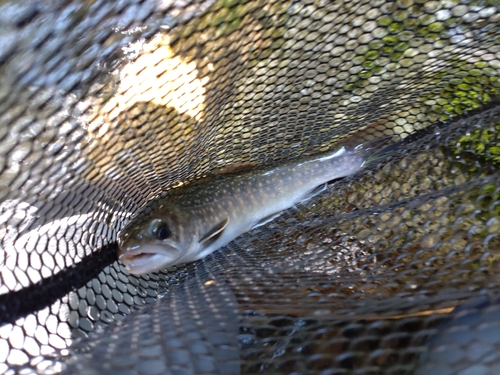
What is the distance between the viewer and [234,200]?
72.0 inches

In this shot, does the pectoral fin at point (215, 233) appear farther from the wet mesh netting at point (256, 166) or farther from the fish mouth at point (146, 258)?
the fish mouth at point (146, 258)

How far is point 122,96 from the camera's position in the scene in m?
1.14

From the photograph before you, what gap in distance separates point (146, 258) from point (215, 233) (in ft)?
1.22

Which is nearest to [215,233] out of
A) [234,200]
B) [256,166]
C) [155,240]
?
[234,200]

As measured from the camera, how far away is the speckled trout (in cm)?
162

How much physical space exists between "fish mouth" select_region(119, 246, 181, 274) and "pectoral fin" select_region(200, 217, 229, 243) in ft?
0.68

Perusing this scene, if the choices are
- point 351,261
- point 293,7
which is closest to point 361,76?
point 293,7

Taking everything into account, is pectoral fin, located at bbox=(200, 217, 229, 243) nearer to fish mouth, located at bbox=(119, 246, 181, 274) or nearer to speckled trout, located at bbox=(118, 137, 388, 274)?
speckled trout, located at bbox=(118, 137, 388, 274)

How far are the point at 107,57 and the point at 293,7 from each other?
2.33 feet

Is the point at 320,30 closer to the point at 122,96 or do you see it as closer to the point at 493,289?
the point at 122,96

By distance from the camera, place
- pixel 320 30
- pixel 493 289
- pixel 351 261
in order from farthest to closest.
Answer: pixel 320 30
pixel 351 261
pixel 493 289

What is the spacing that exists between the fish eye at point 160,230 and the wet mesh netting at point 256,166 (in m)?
0.22

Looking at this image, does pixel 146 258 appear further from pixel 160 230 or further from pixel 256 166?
Result: pixel 256 166

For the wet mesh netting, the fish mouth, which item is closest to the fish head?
the fish mouth
